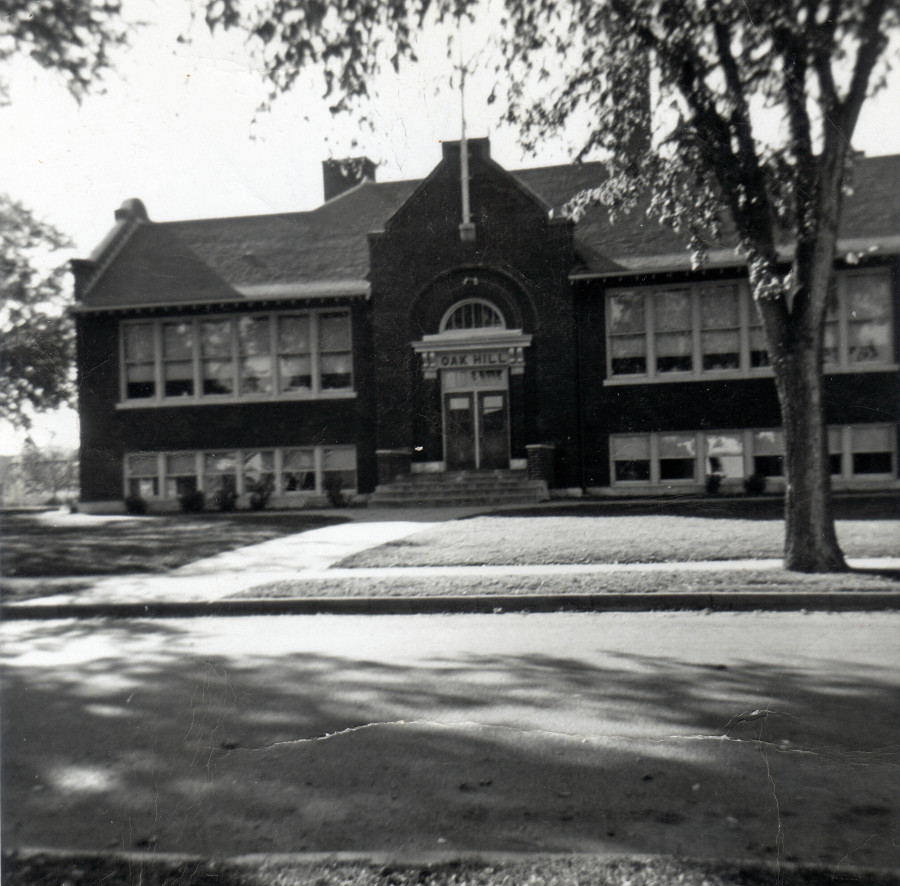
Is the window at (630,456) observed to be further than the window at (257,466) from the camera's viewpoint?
No

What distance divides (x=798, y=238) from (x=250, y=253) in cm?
1378

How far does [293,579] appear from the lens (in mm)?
10352

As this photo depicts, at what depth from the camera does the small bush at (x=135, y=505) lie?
Answer: 68.6 feet

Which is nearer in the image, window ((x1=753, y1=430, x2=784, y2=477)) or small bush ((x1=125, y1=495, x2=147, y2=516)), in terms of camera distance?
window ((x1=753, y1=430, x2=784, y2=477))

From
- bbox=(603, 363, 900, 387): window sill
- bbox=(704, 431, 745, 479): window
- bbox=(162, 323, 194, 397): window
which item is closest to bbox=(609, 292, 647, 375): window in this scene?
bbox=(603, 363, 900, 387): window sill

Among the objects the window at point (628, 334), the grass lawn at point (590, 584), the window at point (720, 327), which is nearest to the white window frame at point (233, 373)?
the window at point (628, 334)

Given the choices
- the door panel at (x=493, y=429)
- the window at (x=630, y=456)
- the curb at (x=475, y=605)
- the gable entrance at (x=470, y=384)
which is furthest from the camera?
the door panel at (x=493, y=429)

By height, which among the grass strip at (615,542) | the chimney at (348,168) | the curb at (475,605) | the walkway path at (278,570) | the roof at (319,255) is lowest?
the curb at (475,605)

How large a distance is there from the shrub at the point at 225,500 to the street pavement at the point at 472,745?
528 inches

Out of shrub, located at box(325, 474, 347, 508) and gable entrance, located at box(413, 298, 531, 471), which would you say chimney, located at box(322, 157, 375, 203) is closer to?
shrub, located at box(325, 474, 347, 508)

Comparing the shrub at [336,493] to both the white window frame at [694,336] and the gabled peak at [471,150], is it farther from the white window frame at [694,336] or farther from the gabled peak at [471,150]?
the gabled peak at [471,150]

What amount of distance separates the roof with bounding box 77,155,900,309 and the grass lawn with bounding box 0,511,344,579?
559 cm

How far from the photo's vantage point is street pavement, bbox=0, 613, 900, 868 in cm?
348

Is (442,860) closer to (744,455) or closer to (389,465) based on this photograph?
(389,465)
